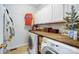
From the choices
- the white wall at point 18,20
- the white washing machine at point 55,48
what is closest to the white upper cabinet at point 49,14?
the white wall at point 18,20

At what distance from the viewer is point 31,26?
1835 millimetres

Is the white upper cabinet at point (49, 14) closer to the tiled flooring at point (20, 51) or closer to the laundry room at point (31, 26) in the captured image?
the laundry room at point (31, 26)

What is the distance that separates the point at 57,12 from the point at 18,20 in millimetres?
502

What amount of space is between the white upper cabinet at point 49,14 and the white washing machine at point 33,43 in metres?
0.19

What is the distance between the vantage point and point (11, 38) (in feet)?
5.97

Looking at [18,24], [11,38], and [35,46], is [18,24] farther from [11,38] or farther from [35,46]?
[35,46]

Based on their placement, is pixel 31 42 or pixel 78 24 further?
pixel 31 42

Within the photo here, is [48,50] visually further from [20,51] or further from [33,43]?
[20,51]

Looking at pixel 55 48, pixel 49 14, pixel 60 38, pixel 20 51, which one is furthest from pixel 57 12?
pixel 20 51

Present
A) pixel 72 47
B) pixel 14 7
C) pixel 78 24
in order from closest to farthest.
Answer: pixel 72 47, pixel 78 24, pixel 14 7

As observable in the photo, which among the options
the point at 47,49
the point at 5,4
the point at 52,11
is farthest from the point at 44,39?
the point at 5,4

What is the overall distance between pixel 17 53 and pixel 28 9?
0.58 metres

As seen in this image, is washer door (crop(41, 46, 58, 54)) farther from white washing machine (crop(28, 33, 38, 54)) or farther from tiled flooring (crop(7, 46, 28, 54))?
tiled flooring (crop(7, 46, 28, 54))

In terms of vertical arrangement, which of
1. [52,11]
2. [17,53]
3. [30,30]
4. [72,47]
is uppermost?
[52,11]
